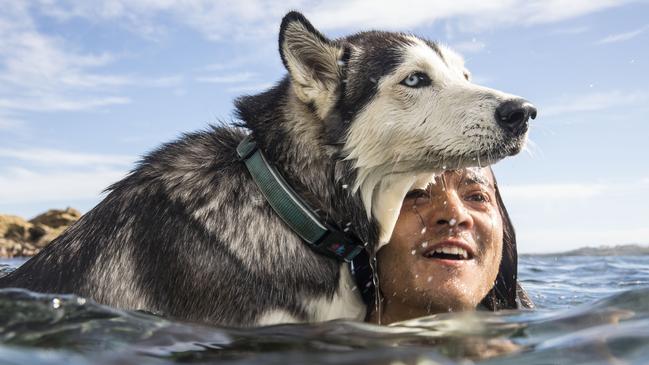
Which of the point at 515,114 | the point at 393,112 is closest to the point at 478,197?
the point at 515,114

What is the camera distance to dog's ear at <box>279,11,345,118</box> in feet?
15.2

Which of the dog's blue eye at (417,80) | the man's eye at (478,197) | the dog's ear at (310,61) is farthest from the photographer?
the man's eye at (478,197)

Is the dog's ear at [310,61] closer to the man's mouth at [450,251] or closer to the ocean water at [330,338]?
the man's mouth at [450,251]

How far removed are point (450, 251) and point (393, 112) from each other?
0.99m

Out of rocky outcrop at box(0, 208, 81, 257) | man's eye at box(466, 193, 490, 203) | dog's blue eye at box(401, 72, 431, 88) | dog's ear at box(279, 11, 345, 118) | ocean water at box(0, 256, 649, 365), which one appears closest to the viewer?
ocean water at box(0, 256, 649, 365)

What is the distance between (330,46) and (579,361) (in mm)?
2757

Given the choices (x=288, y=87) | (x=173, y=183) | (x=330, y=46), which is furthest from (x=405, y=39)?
(x=173, y=183)

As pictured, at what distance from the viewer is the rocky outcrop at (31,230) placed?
29700 mm

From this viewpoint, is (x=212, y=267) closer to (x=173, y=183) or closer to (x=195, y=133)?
(x=173, y=183)

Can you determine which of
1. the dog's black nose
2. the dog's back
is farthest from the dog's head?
the dog's back

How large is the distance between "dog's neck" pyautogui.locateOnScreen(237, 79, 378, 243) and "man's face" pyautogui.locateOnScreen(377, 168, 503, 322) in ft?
0.89

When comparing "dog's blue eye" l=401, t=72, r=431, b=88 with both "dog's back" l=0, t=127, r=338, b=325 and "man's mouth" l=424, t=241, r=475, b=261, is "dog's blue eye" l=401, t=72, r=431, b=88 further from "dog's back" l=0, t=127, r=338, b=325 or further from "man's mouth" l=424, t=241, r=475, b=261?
"dog's back" l=0, t=127, r=338, b=325

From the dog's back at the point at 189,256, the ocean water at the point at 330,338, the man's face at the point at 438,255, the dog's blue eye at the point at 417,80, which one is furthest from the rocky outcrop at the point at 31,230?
the ocean water at the point at 330,338

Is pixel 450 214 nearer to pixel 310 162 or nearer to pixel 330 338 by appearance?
pixel 310 162
